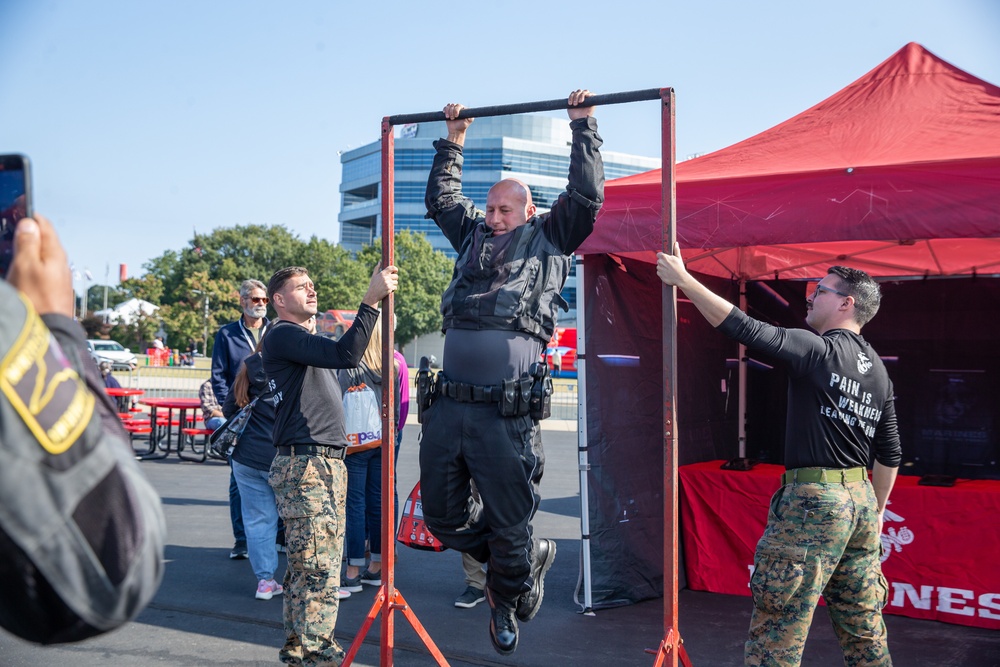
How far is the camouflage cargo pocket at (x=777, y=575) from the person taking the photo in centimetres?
370

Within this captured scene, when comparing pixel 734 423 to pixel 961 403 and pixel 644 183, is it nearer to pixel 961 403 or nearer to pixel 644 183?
pixel 961 403

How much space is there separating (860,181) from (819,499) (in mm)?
2105

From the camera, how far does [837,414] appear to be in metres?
3.84

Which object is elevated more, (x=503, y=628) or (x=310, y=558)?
(x=310, y=558)

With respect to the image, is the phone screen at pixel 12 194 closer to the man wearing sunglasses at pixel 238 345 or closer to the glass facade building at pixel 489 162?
the man wearing sunglasses at pixel 238 345

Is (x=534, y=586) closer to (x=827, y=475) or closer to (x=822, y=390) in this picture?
Answer: (x=827, y=475)

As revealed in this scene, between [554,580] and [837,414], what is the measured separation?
348cm

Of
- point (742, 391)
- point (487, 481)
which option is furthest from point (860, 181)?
point (742, 391)

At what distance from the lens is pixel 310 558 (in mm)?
4113

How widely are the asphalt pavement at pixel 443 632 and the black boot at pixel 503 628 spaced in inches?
36.0

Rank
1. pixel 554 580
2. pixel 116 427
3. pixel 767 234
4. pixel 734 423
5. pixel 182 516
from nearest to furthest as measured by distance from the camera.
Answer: pixel 116 427 → pixel 767 234 → pixel 554 580 → pixel 734 423 → pixel 182 516

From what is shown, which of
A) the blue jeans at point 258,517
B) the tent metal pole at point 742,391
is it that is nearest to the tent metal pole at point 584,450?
the blue jeans at point 258,517

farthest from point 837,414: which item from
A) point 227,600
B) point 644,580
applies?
point 227,600

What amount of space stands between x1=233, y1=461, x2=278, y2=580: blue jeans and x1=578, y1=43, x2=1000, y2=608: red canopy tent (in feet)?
7.55
